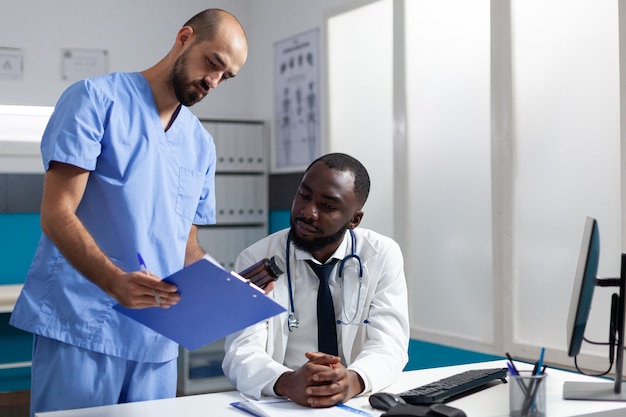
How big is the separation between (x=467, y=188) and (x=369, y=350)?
1.87 meters

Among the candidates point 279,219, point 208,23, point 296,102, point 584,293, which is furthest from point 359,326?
point 279,219

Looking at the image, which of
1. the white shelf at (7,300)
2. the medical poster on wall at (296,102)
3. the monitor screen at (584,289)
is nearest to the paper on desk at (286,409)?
the monitor screen at (584,289)

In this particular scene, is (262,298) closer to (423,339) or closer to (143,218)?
(143,218)

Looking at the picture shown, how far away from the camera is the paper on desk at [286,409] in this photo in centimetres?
159

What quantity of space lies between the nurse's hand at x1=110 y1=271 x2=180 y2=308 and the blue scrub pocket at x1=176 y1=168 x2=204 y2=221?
442 mm

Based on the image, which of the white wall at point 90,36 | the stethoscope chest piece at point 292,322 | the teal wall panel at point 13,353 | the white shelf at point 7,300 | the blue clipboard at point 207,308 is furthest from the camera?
the white wall at point 90,36

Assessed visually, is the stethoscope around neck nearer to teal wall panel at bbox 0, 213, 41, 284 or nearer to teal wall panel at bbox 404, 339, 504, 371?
teal wall panel at bbox 404, 339, 504, 371

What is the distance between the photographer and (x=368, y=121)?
14.3 feet

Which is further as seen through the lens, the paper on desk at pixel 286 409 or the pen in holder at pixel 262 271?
the pen in holder at pixel 262 271

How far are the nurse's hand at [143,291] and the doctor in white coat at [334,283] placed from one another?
0.40 meters

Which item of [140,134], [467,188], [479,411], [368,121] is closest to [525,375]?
[479,411]

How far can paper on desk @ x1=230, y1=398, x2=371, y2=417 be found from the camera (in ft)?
5.23

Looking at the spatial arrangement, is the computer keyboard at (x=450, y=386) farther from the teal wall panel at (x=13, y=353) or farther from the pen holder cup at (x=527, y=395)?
the teal wall panel at (x=13, y=353)

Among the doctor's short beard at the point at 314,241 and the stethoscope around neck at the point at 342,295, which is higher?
the doctor's short beard at the point at 314,241
